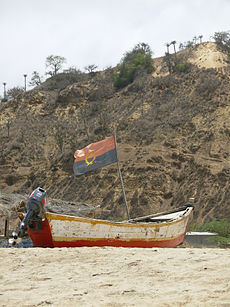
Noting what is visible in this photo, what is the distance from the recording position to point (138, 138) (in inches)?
1089

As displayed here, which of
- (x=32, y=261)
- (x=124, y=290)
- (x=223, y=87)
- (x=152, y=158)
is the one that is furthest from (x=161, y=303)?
(x=223, y=87)

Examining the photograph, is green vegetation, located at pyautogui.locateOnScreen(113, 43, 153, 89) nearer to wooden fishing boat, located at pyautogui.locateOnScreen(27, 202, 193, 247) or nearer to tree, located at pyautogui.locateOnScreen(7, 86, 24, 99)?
tree, located at pyautogui.locateOnScreen(7, 86, 24, 99)

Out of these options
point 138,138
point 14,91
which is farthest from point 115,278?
point 14,91

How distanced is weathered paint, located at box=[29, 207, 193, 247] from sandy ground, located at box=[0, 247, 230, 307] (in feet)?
5.85

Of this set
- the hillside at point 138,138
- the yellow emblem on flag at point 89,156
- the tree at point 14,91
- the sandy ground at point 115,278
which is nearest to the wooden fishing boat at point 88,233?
the sandy ground at point 115,278

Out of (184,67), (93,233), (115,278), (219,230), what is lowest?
(219,230)

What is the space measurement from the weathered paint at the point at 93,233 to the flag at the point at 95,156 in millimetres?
2865

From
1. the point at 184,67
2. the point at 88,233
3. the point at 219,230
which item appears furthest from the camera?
the point at 184,67

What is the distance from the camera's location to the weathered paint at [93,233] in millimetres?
9047

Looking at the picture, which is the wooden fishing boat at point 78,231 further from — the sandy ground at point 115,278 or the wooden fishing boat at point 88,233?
the sandy ground at point 115,278

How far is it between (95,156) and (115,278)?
7625 mm

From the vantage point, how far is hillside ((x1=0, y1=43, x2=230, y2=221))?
74.6ft

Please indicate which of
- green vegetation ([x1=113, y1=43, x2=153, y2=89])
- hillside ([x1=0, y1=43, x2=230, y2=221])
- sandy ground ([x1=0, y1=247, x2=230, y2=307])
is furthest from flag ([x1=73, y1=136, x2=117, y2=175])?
green vegetation ([x1=113, y1=43, x2=153, y2=89])

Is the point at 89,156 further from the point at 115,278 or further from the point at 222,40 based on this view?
the point at 222,40
